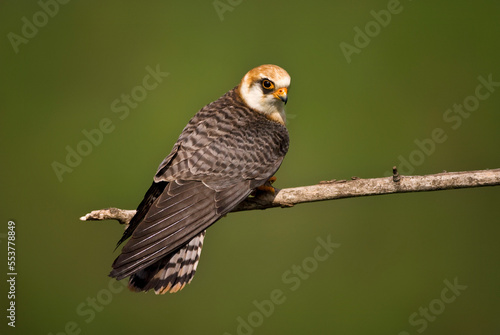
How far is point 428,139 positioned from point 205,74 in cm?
264

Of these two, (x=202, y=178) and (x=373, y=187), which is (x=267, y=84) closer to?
(x=202, y=178)

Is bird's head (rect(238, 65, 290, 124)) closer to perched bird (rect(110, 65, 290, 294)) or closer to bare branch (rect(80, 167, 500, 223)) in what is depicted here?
perched bird (rect(110, 65, 290, 294))

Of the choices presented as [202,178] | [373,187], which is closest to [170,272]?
[202,178]

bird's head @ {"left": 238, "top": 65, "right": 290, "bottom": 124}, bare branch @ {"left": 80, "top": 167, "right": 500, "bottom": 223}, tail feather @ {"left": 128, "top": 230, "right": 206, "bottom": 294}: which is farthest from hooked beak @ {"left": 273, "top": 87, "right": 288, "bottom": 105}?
tail feather @ {"left": 128, "top": 230, "right": 206, "bottom": 294}

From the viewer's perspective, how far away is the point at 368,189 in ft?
12.6

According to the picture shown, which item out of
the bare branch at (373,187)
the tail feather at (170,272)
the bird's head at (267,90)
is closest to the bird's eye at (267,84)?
the bird's head at (267,90)

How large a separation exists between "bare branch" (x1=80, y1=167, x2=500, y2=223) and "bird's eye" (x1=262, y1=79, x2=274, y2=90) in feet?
3.03

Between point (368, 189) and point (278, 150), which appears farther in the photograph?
point (278, 150)

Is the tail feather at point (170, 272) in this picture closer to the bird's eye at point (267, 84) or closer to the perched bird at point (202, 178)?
the perched bird at point (202, 178)

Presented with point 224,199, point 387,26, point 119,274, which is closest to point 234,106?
point 224,199

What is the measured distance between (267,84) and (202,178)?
38.7 inches

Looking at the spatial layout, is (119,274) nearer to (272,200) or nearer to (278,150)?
(272,200)

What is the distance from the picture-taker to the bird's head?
4.46 metres

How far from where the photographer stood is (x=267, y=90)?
4551 mm
